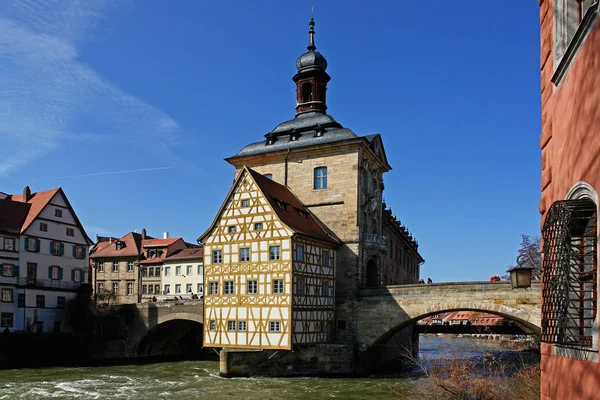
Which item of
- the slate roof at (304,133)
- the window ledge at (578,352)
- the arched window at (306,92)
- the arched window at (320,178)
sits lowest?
the window ledge at (578,352)

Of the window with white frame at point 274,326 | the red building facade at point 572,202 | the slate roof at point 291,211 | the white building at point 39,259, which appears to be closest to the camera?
the red building facade at point 572,202

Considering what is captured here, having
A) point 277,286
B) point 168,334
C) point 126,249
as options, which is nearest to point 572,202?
point 277,286

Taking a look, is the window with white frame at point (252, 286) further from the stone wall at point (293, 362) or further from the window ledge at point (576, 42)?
the window ledge at point (576, 42)

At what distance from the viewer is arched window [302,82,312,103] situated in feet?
121

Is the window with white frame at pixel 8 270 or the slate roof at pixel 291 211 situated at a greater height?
the slate roof at pixel 291 211

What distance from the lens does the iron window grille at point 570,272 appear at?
15.8 feet

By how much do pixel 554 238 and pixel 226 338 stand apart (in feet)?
78.3

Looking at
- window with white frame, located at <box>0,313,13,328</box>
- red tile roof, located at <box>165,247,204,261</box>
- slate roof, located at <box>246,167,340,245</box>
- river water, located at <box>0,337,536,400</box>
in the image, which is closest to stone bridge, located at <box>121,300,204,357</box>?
river water, located at <box>0,337,536,400</box>

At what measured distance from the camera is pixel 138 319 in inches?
1441

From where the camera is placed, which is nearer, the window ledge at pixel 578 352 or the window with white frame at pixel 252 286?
the window ledge at pixel 578 352

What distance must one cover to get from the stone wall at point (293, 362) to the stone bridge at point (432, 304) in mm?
1722

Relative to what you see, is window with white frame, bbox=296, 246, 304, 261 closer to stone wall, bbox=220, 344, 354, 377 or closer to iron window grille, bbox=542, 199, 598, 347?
stone wall, bbox=220, 344, 354, 377

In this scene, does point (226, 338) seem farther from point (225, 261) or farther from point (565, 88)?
point (565, 88)

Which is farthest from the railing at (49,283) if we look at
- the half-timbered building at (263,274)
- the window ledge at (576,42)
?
the window ledge at (576,42)
